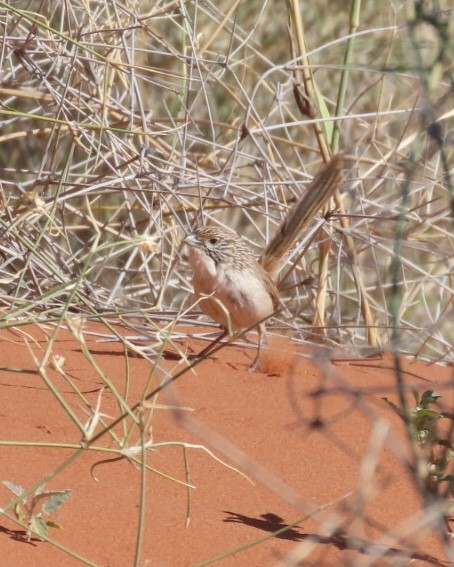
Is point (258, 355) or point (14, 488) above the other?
point (14, 488)

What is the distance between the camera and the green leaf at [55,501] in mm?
2773

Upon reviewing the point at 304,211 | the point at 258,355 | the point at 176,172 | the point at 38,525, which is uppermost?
the point at 304,211

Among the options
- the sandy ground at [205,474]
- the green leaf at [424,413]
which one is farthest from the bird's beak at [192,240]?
the green leaf at [424,413]

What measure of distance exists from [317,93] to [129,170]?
112 cm

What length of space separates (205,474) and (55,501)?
2.90 ft

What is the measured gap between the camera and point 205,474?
11.8 ft

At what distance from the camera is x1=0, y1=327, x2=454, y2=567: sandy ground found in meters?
2.82

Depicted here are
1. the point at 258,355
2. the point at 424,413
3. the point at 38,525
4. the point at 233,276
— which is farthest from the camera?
the point at 233,276

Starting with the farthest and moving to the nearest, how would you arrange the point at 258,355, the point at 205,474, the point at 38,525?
the point at 258,355
the point at 205,474
the point at 38,525

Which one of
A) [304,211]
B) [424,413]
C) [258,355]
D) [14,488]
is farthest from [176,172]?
[14,488]

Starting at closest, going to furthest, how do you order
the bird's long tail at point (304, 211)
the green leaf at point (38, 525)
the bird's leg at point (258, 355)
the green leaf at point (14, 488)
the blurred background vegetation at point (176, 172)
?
the bird's long tail at point (304, 211)
the green leaf at point (38, 525)
the green leaf at point (14, 488)
the bird's leg at point (258, 355)
the blurred background vegetation at point (176, 172)

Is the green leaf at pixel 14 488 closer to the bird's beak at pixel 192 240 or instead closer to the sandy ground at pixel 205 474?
the sandy ground at pixel 205 474

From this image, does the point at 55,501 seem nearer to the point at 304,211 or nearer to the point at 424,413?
the point at 424,413

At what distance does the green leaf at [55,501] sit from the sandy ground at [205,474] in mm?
98
